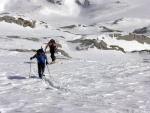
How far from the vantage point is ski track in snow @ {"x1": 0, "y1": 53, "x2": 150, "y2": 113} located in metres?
12.4

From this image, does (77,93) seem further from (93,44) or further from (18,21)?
(18,21)

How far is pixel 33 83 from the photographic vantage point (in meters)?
17.4

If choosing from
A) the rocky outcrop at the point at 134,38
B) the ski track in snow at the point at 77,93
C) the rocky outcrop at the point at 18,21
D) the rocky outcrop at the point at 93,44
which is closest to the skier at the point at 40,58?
the ski track in snow at the point at 77,93

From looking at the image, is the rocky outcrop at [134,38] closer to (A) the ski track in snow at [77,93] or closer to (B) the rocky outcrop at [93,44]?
(B) the rocky outcrop at [93,44]

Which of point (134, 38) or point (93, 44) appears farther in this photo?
point (134, 38)

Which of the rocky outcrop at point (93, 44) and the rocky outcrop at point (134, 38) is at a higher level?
the rocky outcrop at point (134, 38)

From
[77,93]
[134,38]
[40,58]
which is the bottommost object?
[77,93]

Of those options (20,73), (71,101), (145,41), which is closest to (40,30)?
(145,41)

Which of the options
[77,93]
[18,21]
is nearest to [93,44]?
[18,21]

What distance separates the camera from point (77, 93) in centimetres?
1502

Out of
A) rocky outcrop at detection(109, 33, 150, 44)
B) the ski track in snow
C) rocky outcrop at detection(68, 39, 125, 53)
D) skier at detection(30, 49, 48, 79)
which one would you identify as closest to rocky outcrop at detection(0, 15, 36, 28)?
rocky outcrop at detection(68, 39, 125, 53)

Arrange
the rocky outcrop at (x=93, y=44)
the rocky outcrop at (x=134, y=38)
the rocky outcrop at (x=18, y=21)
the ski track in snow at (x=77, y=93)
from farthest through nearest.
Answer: the rocky outcrop at (x=134, y=38)
the rocky outcrop at (x=18, y=21)
the rocky outcrop at (x=93, y=44)
the ski track in snow at (x=77, y=93)

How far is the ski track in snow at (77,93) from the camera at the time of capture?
12.4 metres

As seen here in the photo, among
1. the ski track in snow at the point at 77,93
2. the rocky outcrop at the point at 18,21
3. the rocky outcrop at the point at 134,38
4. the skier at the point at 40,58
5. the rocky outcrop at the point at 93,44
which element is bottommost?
the ski track in snow at the point at 77,93
